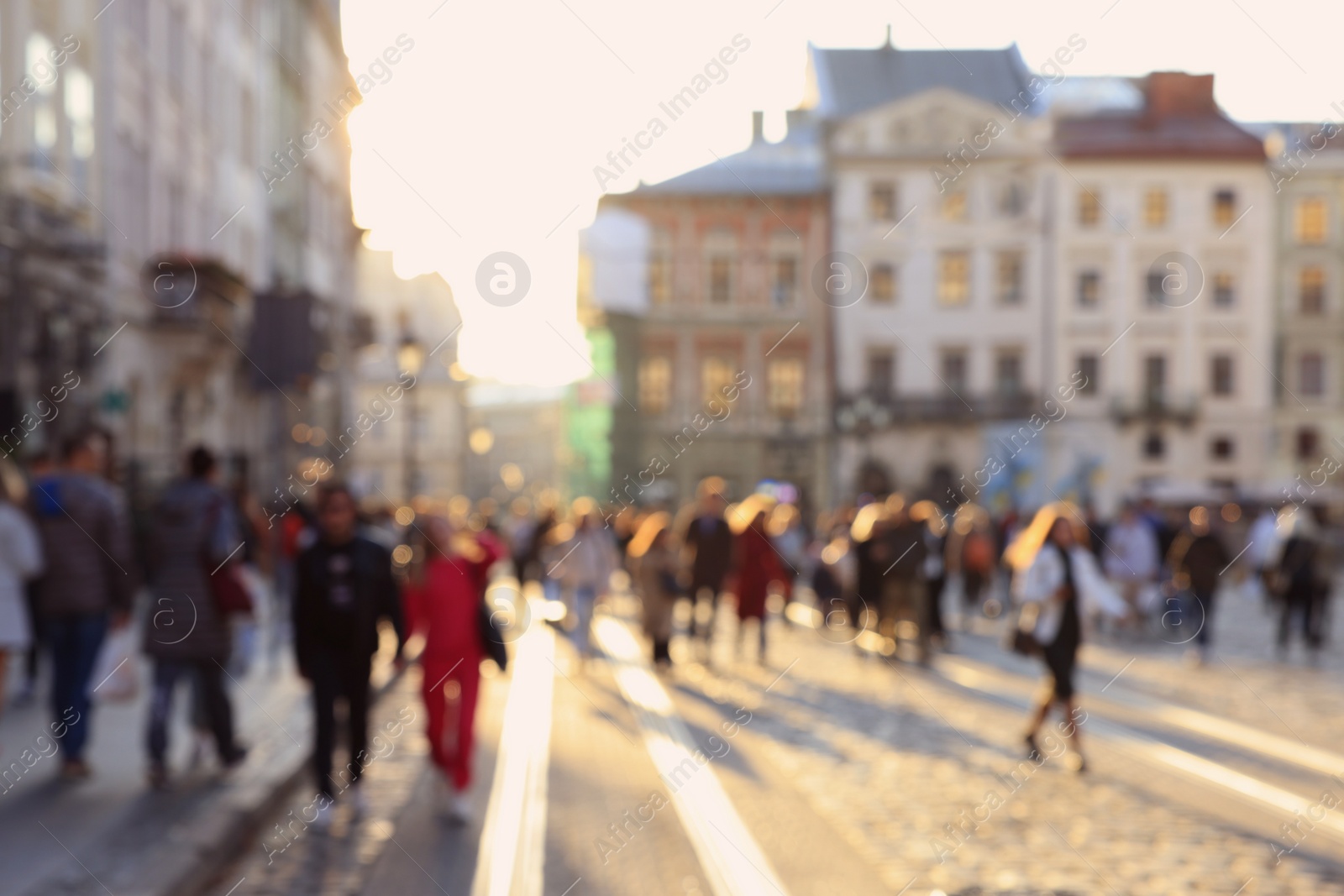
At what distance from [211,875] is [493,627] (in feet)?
8.11

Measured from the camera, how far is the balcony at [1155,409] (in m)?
60.4

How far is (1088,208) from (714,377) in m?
13.3

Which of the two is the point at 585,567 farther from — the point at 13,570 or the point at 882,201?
the point at 882,201

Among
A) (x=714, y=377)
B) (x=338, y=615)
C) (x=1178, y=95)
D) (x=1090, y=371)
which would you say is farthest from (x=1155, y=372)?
(x=338, y=615)

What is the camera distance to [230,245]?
37.3 meters

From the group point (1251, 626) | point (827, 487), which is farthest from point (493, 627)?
point (827, 487)

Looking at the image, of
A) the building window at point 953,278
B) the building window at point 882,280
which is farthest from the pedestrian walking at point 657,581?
the building window at point 953,278

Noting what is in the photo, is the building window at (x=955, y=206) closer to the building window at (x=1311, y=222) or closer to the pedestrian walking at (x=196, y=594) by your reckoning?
the building window at (x=1311, y=222)

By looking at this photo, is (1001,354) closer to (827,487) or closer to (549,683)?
(827,487)

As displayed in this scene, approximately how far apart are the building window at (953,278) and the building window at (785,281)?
4747 mm

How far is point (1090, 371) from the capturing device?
201 ft

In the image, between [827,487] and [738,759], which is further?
[827,487]

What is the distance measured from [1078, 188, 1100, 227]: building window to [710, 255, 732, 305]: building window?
11489mm

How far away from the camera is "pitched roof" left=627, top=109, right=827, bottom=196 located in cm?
6153
